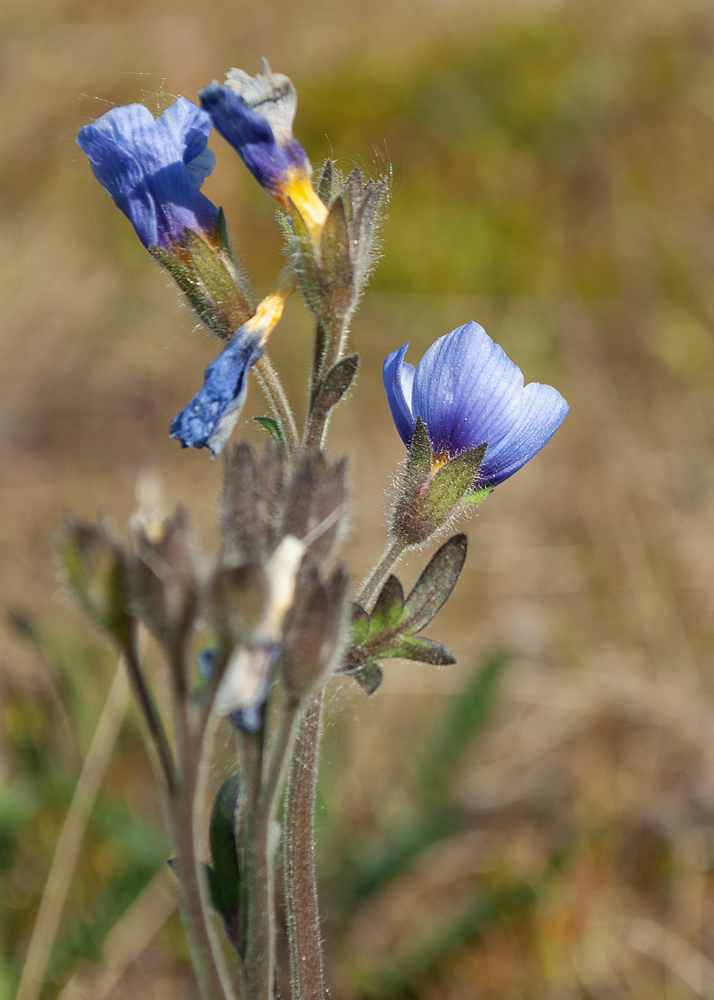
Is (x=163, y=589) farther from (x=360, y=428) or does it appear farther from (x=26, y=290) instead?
(x=26, y=290)

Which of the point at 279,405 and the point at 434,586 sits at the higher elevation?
Result: the point at 279,405

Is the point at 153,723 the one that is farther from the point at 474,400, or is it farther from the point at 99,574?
the point at 474,400

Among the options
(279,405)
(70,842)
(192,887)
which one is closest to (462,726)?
(70,842)

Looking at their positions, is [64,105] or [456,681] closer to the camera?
[456,681]

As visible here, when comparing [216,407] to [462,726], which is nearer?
[216,407]

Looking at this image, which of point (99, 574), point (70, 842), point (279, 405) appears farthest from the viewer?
point (70, 842)

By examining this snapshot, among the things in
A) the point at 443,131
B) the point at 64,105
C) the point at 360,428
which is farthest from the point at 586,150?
the point at 64,105

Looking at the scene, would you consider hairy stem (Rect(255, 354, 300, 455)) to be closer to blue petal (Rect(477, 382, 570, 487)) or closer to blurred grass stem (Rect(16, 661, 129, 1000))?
blue petal (Rect(477, 382, 570, 487))

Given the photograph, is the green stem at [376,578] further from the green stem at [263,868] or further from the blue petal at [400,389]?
the green stem at [263,868]
